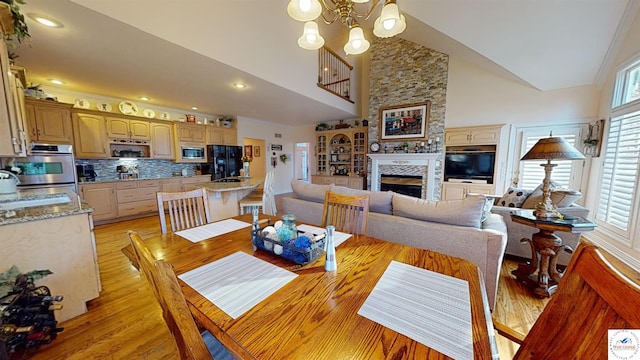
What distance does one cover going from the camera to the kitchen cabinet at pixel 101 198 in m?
3.79

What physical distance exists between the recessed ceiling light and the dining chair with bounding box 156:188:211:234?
Answer: 1997 mm

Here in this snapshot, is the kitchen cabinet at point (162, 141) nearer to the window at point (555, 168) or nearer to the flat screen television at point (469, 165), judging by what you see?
the flat screen television at point (469, 165)

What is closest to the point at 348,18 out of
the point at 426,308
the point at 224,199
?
the point at 426,308

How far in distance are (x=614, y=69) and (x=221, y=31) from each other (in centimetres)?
565

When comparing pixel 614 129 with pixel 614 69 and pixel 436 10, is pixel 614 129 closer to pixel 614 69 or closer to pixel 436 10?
pixel 614 69

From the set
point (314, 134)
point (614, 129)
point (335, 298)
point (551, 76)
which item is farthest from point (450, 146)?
point (335, 298)

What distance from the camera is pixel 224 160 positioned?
5.68 m

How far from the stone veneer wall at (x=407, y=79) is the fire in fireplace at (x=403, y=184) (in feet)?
1.31

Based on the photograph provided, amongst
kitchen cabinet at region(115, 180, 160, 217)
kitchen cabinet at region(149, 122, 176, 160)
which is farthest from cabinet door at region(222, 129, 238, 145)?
kitchen cabinet at region(115, 180, 160, 217)

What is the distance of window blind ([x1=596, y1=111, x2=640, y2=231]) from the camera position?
2.70 meters

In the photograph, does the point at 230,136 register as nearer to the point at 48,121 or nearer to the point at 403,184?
the point at 48,121

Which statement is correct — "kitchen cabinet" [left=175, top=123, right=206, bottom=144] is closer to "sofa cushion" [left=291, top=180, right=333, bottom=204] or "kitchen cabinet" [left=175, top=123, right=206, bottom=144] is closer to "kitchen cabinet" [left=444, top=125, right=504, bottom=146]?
"sofa cushion" [left=291, top=180, right=333, bottom=204]

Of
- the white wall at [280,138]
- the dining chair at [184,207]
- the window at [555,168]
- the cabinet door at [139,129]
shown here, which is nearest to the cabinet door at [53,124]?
the cabinet door at [139,129]

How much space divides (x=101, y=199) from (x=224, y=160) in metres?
2.44
